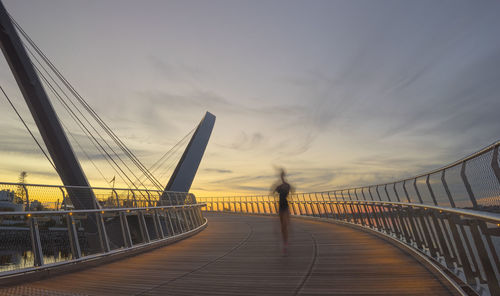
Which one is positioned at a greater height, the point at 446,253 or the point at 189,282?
the point at 189,282

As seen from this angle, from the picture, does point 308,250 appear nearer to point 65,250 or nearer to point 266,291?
point 266,291

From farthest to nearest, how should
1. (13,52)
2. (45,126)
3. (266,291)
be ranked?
(45,126) → (13,52) → (266,291)

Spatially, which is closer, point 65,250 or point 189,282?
point 189,282

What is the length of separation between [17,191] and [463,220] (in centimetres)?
827

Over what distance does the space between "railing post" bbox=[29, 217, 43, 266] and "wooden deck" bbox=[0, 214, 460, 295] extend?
496 millimetres

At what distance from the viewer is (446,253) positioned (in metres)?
5.33

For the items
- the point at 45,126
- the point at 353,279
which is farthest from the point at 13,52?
the point at 353,279

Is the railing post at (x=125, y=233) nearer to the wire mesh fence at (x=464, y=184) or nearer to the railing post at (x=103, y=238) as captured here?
the railing post at (x=103, y=238)

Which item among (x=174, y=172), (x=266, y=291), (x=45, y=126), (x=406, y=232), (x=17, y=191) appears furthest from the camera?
(x=174, y=172)

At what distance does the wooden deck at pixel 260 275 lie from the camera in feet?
16.2

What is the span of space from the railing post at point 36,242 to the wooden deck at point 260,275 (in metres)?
0.50

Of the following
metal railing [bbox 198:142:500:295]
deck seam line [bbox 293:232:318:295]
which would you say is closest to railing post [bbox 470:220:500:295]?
metal railing [bbox 198:142:500:295]

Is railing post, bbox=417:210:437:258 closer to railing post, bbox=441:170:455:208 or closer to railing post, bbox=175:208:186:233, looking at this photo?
railing post, bbox=441:170:455:208

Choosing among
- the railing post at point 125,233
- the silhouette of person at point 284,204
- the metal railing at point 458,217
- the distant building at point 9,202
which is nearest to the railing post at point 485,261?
the metal railing at point 458,217
